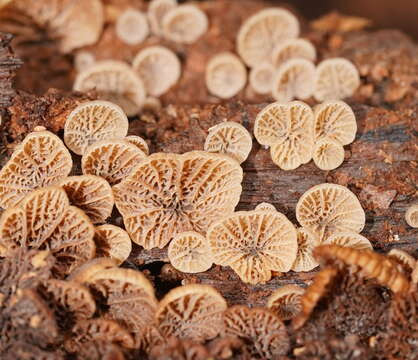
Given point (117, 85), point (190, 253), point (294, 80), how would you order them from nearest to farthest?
point (190, 253) → point (294, 80) → point (117, 85)

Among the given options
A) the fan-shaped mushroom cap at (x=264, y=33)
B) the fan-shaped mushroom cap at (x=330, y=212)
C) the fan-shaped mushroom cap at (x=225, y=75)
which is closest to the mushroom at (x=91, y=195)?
the fan-shaped mushroom cap at (x=330, y=212)

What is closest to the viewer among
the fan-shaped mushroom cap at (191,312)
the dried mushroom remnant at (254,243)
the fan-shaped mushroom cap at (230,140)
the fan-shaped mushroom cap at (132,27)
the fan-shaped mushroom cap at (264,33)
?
the fan-shaped mushroom cap at (191,312)

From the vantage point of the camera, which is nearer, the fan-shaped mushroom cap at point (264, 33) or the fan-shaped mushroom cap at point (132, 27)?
the fan-shaped mushroom cap at point (264, 33)

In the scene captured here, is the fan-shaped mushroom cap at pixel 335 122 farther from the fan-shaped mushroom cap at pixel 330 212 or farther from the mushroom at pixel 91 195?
the mushroom at pixel 91 195

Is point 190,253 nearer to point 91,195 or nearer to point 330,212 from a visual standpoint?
point 91,195

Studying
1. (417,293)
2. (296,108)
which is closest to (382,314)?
(417,293)

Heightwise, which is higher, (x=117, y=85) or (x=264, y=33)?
(x=264, y=33)

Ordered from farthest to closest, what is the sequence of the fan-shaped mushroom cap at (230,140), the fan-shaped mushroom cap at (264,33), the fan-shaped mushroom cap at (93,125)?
the fan-shaped mushroom cap at (264,33), the fan-shaped mushroom cap at (230,140), the fan-shaped mushroom cap at (93,125)

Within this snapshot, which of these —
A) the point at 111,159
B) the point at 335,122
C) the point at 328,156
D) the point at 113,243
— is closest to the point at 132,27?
the point at 111,159
